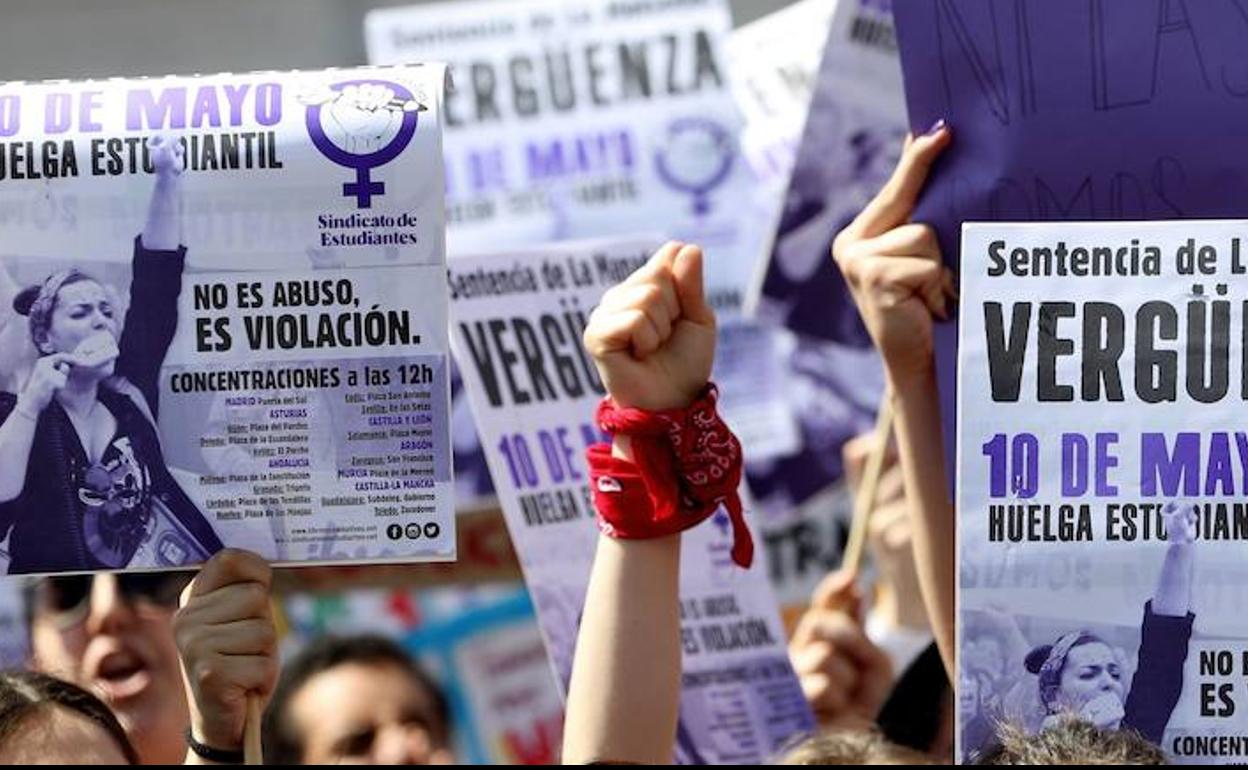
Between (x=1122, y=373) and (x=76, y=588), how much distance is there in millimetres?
2359

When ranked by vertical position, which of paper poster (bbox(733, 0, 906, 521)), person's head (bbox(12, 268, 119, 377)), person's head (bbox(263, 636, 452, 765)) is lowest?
person's head (bbox(263, 636, 452, 765))

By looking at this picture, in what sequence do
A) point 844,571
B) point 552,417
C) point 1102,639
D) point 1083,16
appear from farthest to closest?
1. point 844,571
2. point 552,417
3. point 1083,16
4. point 1102,639

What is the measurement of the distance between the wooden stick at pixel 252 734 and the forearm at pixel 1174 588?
0.97 metres

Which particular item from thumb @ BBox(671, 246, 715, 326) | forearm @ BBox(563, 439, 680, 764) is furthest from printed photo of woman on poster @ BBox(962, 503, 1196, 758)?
thumb @ BBox(671, 246, 715, 326)

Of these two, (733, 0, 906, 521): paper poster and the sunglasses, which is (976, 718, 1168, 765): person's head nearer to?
(733, 0, 906, 521): paper poster

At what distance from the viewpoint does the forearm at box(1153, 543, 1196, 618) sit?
9.73 ft

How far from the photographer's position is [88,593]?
4789 millimetres

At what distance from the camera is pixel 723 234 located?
5789 mm

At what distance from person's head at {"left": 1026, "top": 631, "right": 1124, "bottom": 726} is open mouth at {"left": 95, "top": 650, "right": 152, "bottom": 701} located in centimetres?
200

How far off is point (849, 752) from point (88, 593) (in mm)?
1566

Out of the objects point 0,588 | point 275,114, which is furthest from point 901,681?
point 0,588

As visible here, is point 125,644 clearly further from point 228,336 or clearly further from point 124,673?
point 228,336

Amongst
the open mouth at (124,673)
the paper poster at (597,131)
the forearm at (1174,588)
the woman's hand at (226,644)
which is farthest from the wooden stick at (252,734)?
the paper poster at (597,131)

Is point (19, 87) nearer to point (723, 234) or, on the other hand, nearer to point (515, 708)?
point (723, 234)
